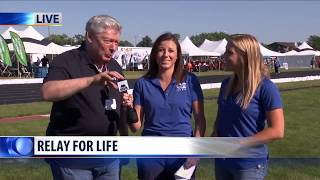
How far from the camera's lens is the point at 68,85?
3.17 metres

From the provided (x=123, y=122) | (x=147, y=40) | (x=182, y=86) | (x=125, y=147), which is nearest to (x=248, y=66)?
(x=182, y=86)

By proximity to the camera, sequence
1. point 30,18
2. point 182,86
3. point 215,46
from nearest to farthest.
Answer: point 182,86 < point 30,18 < point 215,46

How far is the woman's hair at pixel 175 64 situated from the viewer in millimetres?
4060

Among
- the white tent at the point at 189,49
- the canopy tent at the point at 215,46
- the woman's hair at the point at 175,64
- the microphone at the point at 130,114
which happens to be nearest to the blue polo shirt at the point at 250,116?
the woman's hair at the point at 175,64

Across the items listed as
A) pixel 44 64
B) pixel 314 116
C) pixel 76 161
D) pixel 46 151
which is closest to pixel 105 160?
pixel 76 161

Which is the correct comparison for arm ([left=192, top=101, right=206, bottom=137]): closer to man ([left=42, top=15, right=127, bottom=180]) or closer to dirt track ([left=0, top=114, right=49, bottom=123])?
man ([left=42, top=15, right=127, bottom=180])

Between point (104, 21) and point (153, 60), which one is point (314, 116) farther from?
point (104, 21)

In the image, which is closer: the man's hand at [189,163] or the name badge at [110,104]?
the name badge at [110,104]

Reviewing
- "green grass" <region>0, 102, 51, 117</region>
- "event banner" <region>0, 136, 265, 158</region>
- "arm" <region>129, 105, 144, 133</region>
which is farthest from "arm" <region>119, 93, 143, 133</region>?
"green grass" <region>0, 102, 51, 117</region>

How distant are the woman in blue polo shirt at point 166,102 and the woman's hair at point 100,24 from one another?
76cm

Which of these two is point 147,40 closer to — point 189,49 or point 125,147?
point 189,49

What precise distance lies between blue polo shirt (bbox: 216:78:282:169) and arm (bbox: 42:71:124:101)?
95cm

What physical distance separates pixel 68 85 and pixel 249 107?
4.19ft

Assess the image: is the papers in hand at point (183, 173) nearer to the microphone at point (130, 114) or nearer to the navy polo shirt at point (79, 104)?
the microphone at point (130, 114)
